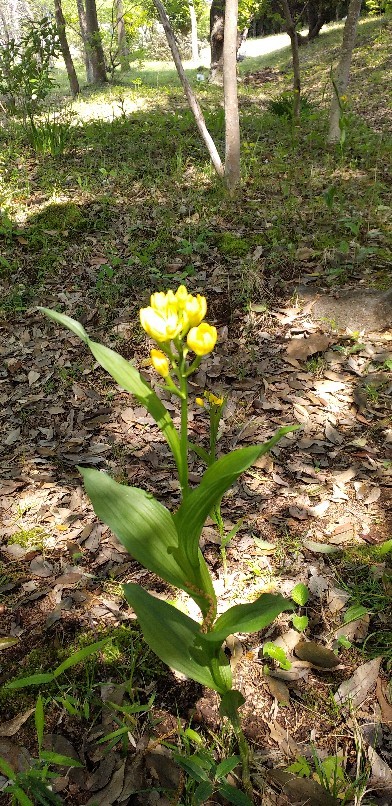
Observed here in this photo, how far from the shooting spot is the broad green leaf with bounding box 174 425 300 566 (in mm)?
1041

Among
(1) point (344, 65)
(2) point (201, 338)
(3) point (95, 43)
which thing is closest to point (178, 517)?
(2) point (201, 338)

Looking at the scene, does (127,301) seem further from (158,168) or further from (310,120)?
(310,120)

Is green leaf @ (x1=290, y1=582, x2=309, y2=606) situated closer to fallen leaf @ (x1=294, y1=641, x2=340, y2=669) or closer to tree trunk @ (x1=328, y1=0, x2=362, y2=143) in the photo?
fallen leaf @ (x1=294, y1=641, x2=340, y2=669)

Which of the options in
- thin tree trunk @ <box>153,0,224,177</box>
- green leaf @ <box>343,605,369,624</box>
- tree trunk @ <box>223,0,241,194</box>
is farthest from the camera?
thin tree trunk @ <box>153,0,224,177</box>

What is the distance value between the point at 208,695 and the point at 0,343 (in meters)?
2.76

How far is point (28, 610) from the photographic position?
6.00ft

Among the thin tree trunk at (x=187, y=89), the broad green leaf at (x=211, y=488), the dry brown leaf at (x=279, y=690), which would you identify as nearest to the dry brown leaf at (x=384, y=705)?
the dry brown leaf at (x=279, y=690)

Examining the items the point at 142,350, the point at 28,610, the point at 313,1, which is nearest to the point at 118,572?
the point at 28,610

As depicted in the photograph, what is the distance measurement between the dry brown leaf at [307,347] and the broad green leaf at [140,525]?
1.93m

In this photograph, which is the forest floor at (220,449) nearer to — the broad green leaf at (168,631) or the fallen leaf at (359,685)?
the fallen leaf at (359,685)

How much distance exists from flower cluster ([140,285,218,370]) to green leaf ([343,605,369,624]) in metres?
1.06

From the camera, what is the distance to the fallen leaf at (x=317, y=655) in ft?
5.10

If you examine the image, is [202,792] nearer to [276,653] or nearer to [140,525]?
[276,653]

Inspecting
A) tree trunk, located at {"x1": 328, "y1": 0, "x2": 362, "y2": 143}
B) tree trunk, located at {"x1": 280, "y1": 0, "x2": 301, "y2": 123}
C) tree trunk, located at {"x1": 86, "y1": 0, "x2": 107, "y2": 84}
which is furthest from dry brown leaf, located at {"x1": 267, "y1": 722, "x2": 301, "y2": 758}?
tree trunk, located at {"x1": 86, "y1": 0, "x2": 107, "y2": 84}
